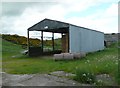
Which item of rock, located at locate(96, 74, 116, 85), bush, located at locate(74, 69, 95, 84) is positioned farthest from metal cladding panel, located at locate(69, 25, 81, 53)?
bush, located at locate(74, 69, 95, 84)

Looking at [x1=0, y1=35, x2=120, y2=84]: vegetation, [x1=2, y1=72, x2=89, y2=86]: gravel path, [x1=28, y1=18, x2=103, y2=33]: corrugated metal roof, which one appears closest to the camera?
[x1=2, y1=72, x2=89, y2=86]: gravel path

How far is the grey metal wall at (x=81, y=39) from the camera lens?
15830 millimetres

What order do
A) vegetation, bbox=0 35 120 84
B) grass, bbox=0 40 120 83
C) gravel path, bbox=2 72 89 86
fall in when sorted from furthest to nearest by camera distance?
grass, bbox=0 40 120 83 < vegetation, bbox=0 35 120 84 < gravel path, bbox=2 72 89 86

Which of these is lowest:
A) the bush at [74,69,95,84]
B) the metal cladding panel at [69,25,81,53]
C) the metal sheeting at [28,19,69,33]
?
the bush at [74,69,95,84]

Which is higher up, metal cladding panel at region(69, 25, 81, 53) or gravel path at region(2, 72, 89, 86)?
metal cladding panel at region(69, 25, 81, 53)

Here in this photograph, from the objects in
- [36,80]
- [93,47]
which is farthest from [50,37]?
[36,80]

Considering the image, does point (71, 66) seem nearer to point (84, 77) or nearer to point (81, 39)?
point (84, 77)

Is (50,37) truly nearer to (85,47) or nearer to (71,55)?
(85,47)

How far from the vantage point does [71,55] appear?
12.8m

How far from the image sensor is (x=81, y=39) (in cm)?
1809

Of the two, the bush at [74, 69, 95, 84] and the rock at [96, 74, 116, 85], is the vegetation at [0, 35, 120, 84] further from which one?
the rock at [96, 74, 116, 85]

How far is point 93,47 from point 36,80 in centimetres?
1562

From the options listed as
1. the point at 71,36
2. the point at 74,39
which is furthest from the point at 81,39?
the point at 71,36

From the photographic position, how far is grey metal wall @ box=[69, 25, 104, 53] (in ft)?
51.9
